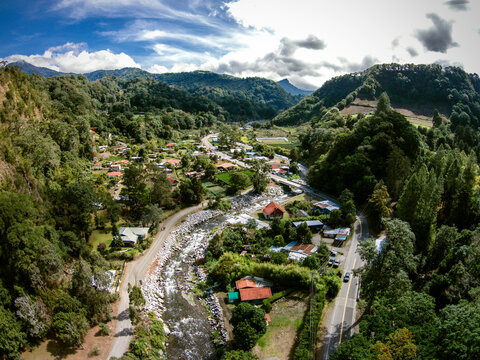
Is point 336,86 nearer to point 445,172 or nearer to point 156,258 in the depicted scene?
point 445,172

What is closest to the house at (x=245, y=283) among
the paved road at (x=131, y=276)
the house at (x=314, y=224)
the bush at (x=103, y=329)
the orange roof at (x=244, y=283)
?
the orange roof at (x=244, y=283)

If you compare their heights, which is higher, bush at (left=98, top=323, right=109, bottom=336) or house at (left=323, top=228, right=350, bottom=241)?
house at (left=323, top=228, right=350, bottom=241)

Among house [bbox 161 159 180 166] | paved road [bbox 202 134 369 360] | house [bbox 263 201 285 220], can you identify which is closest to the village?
house [bbox 263 201 285 220]

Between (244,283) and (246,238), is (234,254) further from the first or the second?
(244,283)

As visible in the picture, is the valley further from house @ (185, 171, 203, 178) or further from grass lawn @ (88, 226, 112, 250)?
house @ (185, 171, 203, 178)

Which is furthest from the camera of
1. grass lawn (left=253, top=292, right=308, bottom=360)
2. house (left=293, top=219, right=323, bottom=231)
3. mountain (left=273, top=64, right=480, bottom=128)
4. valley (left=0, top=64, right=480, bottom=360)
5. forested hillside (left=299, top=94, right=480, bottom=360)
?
mountain (left=273, top=64, right=480, bottom=128)

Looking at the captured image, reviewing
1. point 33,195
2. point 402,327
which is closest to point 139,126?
point 33,195

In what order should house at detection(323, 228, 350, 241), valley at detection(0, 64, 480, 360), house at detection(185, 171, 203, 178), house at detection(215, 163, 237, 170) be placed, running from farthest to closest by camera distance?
house at detection(215, 163, 237, 170), house at detection(185, 171, 203, 178), house at detection(323, 228, 350, 241), valley at detection(0, 64, 480, 360)

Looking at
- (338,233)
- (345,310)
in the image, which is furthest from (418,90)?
(345,310)
